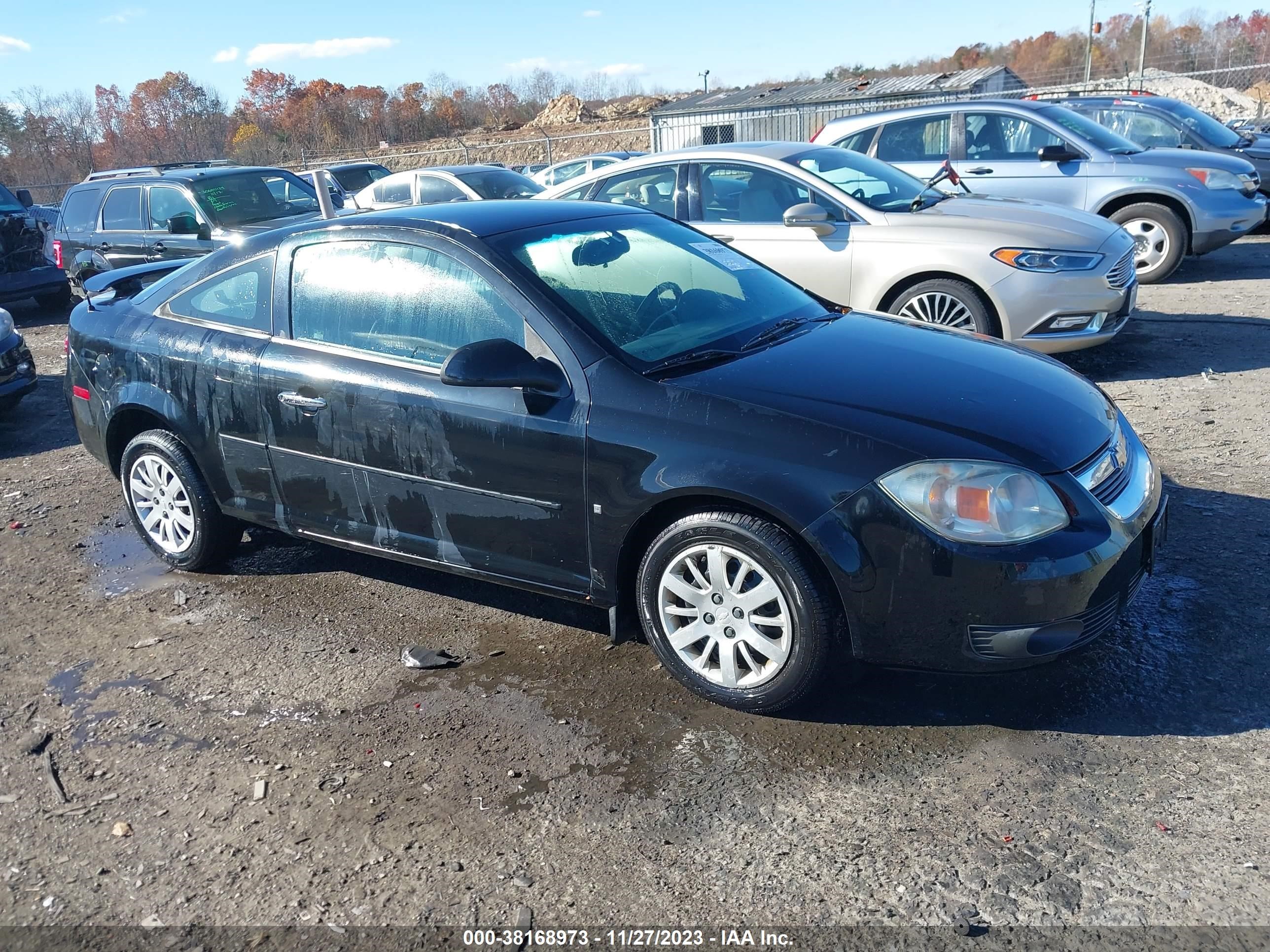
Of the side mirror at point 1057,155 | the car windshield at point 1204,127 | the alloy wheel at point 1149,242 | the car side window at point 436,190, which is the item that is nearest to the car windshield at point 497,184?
the car side window at point 436,190

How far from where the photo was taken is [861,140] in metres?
10.6

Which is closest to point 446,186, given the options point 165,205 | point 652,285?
point 165,205

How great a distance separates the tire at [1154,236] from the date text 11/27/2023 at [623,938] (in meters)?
9.70

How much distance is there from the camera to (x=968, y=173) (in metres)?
10.5

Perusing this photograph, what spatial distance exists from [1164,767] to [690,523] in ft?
5.30

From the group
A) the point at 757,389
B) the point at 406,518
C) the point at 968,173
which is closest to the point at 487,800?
the point at 406,518

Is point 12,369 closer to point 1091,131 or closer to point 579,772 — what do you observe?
point 579,772

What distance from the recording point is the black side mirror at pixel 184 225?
10.8 metres

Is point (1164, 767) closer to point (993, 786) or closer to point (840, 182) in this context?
point (993, 786)

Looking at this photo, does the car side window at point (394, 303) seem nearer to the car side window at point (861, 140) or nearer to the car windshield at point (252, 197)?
the car windshield at point (252, 197)

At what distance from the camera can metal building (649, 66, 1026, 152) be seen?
27859 millimetres

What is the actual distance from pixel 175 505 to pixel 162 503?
0.10 m

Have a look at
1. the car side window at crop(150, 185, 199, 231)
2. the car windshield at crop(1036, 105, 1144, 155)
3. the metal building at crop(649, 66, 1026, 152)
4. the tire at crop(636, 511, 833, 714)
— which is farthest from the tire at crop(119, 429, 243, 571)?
the metal building at crop(649, 66, 1026, 152)

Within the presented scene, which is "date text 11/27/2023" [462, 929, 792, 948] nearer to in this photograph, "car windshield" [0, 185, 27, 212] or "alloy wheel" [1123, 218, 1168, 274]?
"alloy wheel" [1123, 218, 1168, 274]
